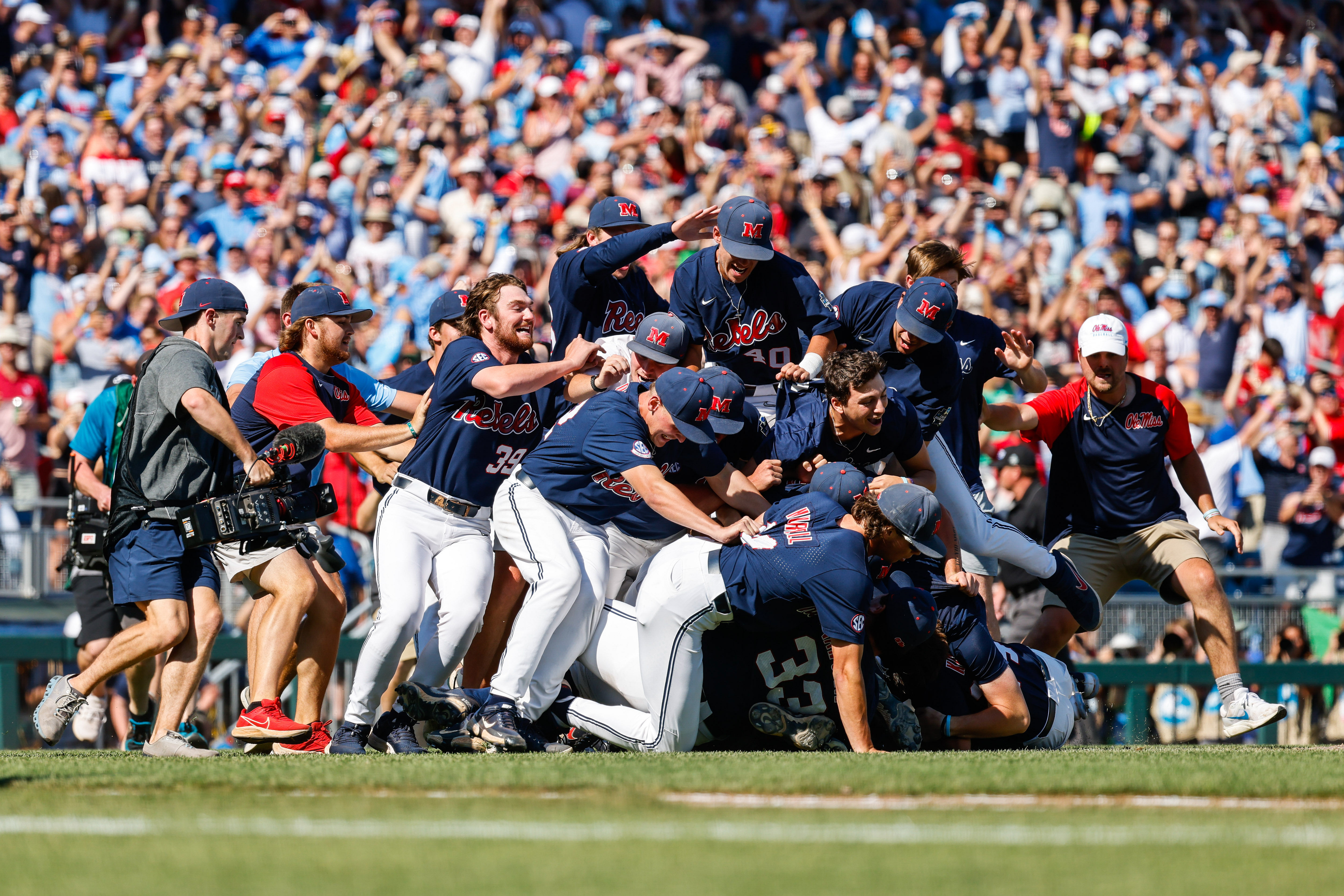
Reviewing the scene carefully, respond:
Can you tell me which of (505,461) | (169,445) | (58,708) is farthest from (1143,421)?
(58,708)

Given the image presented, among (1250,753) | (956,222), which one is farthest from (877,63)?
(1250,753)

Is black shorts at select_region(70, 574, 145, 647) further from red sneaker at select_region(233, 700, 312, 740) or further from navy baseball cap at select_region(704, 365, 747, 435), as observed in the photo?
navy baseball cap at select_region(704, 365, 747, 435)

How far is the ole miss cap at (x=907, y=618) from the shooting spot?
23.0 ft

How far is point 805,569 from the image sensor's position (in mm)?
6605

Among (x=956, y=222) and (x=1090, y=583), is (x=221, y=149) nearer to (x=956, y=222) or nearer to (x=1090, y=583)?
(x=956, y=222)

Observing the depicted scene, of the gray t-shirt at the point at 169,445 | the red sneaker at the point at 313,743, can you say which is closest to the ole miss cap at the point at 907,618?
the red sneaker at the point at 313,743

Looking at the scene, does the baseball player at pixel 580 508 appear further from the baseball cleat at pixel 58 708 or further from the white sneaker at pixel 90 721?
the white sneaker at pixel 90 721

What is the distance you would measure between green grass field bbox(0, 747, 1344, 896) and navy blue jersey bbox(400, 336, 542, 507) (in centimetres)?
156

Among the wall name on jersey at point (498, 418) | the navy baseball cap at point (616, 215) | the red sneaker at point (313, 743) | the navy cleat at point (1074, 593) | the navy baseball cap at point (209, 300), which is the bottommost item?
the red sneaker at point (313, 743)

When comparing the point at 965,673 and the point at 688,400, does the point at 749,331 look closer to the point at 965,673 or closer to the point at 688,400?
the point at 688,400

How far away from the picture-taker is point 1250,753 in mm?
7160

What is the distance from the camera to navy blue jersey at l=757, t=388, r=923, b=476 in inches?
293

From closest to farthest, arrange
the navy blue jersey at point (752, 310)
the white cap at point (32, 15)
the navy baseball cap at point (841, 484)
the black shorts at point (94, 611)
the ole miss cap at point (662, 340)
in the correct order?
the navy baseball cap at point (841, 484), the ole miss cap at point (662, 340), the navy blue jersey at point (752, 310), the black shorts at point (94, 611), the white cap at point (32, 15)

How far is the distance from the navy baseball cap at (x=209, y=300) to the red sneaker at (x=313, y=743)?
72.3 inches
